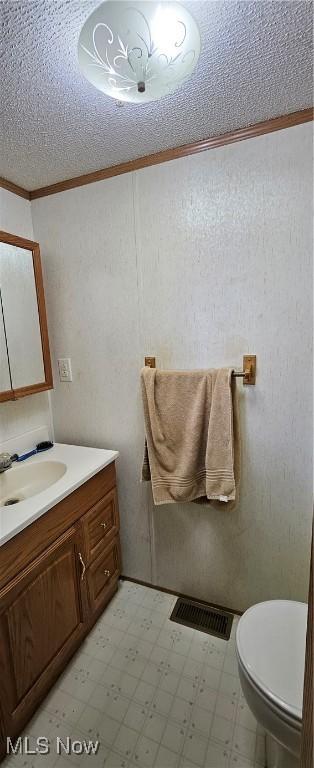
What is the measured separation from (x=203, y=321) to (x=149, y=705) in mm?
1508

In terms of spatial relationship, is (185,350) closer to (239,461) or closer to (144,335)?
(144,335)

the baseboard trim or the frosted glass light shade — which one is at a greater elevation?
the frosted glass light shade

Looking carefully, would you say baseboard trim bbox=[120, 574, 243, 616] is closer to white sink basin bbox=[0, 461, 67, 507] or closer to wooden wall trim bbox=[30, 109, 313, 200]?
white sink basin bbox=[0, 461, 67, 507]

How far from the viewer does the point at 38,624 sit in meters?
→ 1.08

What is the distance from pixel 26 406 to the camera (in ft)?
5.21

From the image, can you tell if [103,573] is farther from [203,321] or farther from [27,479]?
[203,321]

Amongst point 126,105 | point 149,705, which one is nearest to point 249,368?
point 126,105

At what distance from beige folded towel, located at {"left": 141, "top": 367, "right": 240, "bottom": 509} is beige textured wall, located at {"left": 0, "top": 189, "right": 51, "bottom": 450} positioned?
2.23 feet

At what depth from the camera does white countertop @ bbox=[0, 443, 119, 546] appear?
972mm

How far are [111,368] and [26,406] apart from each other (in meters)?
0.50

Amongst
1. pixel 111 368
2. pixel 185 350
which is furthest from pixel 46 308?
pixel 185 350

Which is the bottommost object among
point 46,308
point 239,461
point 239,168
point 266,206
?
point 239,461

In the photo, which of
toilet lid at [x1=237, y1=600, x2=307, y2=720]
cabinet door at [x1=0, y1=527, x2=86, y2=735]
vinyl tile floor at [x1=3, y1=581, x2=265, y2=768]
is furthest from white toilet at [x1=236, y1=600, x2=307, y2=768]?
cabinet door at [x1=0, y1=527, x2=86, y2=735]

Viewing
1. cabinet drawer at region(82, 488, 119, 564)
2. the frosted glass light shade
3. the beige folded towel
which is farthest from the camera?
cabinet drawer at region(82, 488, 119, 564)
